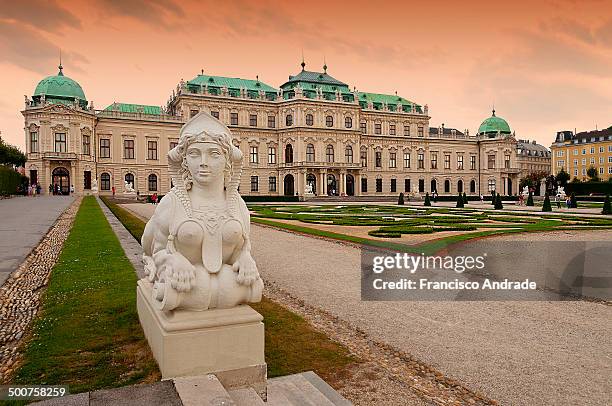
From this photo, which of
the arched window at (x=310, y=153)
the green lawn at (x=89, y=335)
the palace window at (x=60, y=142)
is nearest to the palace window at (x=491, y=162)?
the arched window at (x=310, y=153)

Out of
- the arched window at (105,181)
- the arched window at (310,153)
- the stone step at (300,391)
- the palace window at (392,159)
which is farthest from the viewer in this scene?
the palace window at (392,159)

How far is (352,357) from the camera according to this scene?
4531 millimetres

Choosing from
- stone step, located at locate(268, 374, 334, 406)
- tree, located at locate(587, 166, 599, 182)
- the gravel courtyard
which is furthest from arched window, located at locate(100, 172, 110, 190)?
tree, located at locate(587, 166, 599, 182)

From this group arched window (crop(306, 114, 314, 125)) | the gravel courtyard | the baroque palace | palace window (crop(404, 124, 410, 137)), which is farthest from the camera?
palace window (crop(404, 124, 410, 137))

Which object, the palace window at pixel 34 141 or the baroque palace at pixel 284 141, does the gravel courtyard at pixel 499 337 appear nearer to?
the baroque palace at pixel 284 141

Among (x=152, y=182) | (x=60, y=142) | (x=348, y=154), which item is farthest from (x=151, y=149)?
(x=348, y=154)

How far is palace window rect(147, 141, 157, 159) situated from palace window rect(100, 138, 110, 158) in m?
→ 4.56

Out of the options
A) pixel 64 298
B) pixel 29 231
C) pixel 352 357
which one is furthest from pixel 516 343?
pixel 29 231

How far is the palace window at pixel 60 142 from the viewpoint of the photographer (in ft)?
162

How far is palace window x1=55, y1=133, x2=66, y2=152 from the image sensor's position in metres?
49.3

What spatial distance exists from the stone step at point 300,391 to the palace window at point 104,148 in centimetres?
5589

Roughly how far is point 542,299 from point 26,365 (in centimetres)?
708

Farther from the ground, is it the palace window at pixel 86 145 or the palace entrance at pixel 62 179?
the palace window at pixel 86 145

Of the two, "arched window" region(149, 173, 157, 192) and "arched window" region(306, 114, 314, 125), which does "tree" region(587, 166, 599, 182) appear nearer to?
"arched window" region(306, 114, 314, 125)
